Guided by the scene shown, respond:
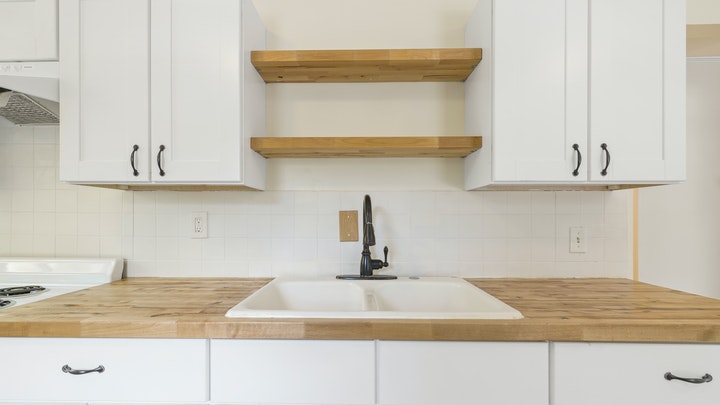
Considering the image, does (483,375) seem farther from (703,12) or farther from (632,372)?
(703,12)

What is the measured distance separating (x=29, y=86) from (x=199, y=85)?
0.64m

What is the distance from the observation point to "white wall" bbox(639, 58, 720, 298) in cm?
196

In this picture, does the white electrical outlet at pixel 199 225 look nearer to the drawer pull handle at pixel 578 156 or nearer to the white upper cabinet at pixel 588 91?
the white upper cabinet at pixel 588 91

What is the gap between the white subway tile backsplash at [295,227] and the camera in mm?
1717

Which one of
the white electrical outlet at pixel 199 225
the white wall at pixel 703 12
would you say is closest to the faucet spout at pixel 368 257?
the white electrical outlet at pixel 199 225

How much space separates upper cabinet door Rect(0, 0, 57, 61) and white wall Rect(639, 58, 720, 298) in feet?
9.11

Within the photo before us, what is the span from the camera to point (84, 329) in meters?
1.05

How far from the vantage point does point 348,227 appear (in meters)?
1.72

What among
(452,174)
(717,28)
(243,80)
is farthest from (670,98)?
(243,80)

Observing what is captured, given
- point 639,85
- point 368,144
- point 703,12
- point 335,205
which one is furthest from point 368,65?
point 703,12

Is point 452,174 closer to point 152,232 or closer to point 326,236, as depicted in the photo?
point 326,236

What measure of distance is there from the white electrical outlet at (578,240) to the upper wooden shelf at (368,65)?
0.88 metres

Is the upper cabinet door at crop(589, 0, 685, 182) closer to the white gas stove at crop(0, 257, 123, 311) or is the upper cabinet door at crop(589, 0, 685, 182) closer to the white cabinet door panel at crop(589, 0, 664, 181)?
the white cabinet door panel at crop(589, 0, 664, 181)

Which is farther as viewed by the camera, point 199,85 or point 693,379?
point 199,85
